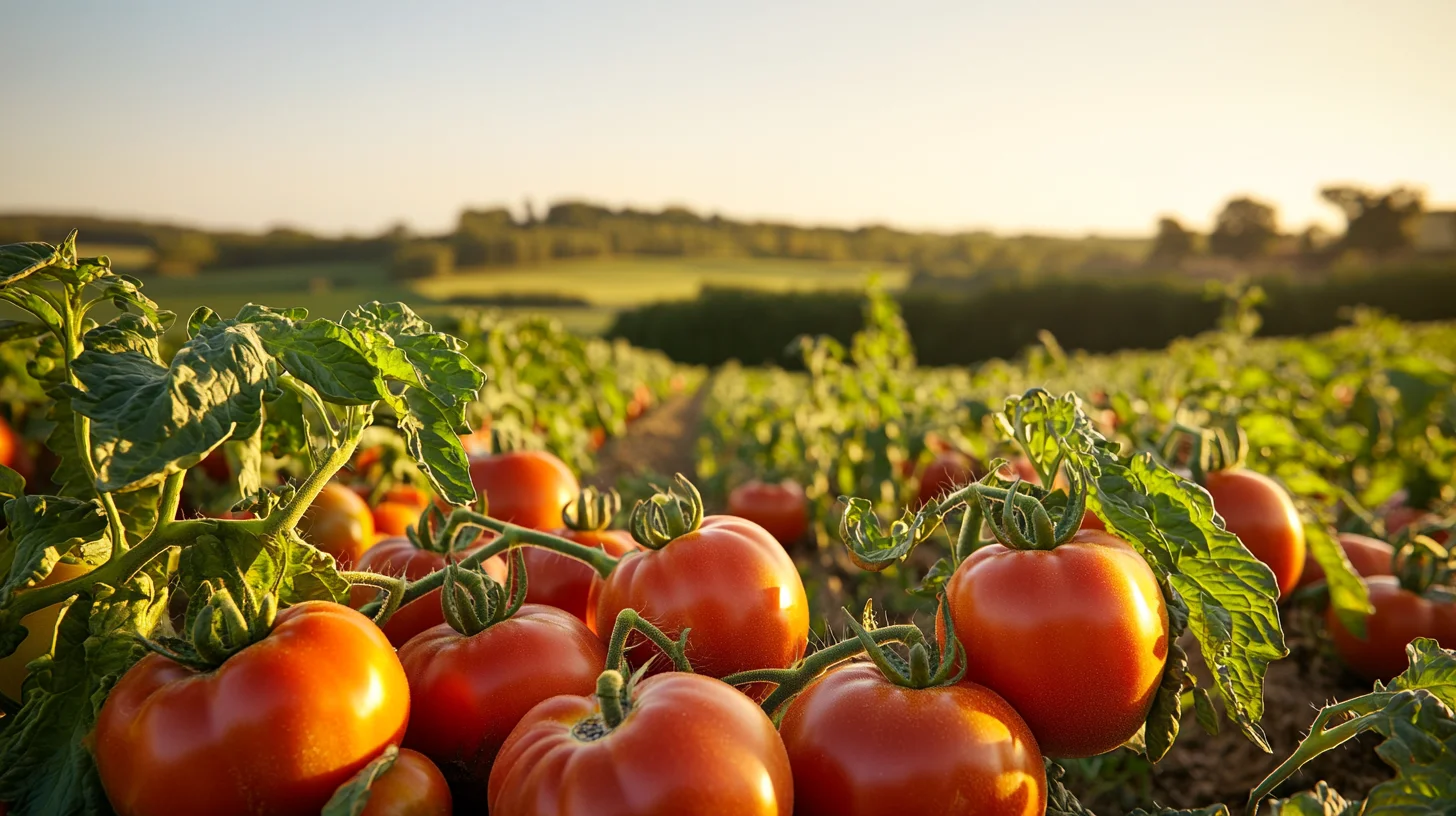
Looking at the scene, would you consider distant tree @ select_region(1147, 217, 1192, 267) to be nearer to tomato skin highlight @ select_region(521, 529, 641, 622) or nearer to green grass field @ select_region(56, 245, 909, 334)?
green grass field @ select_region(56, 245, 909, 334)

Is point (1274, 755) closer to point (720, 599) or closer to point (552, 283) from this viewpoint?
point (720, 599)

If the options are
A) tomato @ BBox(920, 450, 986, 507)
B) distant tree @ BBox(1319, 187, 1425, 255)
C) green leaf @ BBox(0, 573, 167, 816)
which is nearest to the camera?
green leaf @ BBox(0, 573, 167, 816)

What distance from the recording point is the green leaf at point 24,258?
117 cm

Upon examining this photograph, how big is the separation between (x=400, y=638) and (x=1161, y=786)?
87.8 inches

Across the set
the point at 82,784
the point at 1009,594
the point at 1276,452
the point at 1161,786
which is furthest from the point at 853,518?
the point at 1276,452

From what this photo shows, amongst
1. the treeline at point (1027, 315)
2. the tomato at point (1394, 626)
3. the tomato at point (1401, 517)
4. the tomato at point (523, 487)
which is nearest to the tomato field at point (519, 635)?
the tomato at point (523, 487)

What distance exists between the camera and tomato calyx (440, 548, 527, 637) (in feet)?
4.40

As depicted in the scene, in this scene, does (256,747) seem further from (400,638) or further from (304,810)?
(400,638)

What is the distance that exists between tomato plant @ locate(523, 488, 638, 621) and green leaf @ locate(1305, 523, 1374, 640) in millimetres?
1793

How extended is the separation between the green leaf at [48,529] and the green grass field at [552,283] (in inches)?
668

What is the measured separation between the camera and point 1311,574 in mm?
3121

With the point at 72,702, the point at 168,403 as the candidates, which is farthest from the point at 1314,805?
the point at 72,702

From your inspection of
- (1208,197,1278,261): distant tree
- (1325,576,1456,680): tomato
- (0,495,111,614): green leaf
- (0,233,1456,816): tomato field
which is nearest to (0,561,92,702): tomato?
(0,233,1456,816): tomato field

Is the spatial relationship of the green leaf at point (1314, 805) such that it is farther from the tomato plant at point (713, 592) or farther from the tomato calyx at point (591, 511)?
the tomato calyx at point (591, 511)
